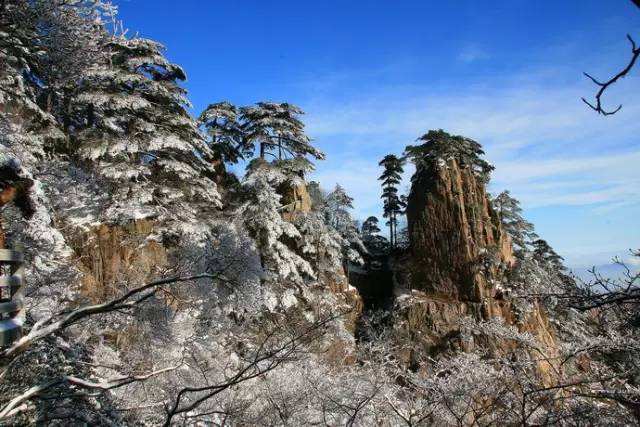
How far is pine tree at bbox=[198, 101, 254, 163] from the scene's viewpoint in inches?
907

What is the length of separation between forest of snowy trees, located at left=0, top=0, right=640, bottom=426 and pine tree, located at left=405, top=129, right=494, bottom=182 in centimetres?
14

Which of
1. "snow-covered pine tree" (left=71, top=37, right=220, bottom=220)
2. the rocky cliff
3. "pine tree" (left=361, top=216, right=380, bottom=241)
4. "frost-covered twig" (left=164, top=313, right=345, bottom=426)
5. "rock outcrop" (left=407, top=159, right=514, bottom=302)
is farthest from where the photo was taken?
"pine tree" (left=361, top=216, right=380, bottom=241)

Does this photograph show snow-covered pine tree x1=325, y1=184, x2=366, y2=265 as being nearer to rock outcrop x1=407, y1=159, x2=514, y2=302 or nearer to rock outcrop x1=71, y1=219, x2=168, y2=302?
rock outcrop x1=407, y1=159, x2=514, y2=302

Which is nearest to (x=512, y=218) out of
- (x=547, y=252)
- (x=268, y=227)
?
(x=547, y=252)

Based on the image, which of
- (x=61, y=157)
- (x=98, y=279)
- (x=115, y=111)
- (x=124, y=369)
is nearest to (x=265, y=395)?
(x=124, y=369)

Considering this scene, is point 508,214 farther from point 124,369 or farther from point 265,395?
point 124,369

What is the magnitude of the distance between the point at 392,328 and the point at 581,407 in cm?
1596

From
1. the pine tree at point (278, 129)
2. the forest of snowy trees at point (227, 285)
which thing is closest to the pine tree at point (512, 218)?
the forest of snowy trees at point (227, 285)

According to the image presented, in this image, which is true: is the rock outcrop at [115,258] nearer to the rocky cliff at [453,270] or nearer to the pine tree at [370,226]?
the rocky cliff at [453,270]

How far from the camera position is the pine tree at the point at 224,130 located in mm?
23047

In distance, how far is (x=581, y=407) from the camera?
715 centimetres

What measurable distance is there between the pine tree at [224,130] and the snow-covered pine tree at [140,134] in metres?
4.44

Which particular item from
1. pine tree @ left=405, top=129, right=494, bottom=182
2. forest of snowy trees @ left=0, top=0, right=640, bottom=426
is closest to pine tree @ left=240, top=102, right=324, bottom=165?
forest of snowy trees @ left=0, top=0, right=640, bottom=426

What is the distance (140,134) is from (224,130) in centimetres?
716
